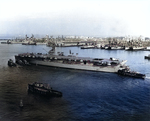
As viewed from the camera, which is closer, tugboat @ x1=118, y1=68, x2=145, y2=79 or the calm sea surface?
the calm sea surface

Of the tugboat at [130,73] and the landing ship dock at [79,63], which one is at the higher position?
the landing ship dock at [79,63]

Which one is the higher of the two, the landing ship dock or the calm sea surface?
the landing ship dock

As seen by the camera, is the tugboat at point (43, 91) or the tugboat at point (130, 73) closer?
the tugboat at point (43, 91)

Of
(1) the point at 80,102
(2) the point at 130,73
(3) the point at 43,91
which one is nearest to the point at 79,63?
Result: (2) the point at 130,73

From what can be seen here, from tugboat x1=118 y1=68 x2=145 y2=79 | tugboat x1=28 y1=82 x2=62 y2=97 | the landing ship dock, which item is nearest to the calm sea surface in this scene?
tugboat x1=28 y1=82 x2=62 y2=97

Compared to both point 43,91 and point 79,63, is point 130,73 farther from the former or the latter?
point 43,91

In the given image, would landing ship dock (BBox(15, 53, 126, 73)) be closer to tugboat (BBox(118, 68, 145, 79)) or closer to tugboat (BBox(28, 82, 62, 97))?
tugboat (BBox(118, 68, 145, 79))

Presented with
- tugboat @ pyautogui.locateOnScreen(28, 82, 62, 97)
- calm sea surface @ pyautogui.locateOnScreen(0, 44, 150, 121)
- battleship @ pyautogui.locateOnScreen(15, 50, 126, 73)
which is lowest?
calm sea surface @ pyautogui.locateOnScreen(0, 44, 150, 121)

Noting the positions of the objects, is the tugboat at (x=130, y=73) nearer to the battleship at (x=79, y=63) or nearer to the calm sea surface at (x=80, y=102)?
the battleship at (x=79, y=63)

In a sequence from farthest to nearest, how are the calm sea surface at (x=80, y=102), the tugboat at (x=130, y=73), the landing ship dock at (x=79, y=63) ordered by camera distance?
the landing ship dock at (x=79, y=63) < the tugboat at (x=130, y=73) < the calm sea surface at (x=80, y=102)

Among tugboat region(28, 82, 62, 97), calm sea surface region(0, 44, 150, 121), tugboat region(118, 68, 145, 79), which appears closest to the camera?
calm sea surface region(0, 44, 150, 121)

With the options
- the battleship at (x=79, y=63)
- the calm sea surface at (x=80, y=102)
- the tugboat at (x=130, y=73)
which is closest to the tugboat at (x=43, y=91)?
the calm sea surface at (x=80, y=102)

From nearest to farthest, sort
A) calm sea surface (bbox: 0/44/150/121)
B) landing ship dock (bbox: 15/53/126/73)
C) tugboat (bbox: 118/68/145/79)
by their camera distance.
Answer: calm sea surface (bbox: 0/44/150/121)
tugboat (bbox: 118/68/145/79)
landing ship dock (bbox: 15/53/126/73)

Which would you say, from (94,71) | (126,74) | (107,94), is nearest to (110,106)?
(107,94)
